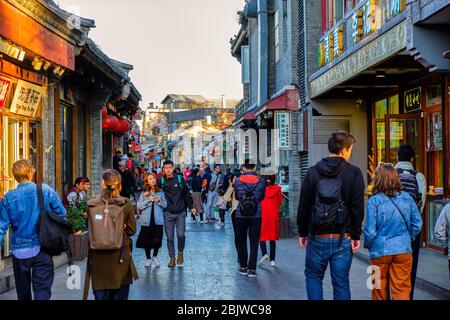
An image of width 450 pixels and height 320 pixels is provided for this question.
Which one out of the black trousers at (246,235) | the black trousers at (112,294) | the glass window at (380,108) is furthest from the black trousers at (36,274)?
the glass window at (380,108)

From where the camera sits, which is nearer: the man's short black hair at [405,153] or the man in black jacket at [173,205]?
the man's short black hair at [405,153]

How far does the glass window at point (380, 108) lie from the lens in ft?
51.2

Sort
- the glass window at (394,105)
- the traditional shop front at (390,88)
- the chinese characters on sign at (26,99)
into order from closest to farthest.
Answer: the traditional shop front at (390,88) < the chinese characters on sign at (26,99) < the glass window at (394,105)

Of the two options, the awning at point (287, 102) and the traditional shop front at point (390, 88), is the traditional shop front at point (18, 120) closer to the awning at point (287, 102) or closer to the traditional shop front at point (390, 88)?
the traditional shop front at point (390, 88)

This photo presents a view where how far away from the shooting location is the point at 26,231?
6969 mm

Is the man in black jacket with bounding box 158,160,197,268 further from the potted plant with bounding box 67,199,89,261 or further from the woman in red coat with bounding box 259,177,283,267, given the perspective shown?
the potted plant with bounding box 67,199,89,261

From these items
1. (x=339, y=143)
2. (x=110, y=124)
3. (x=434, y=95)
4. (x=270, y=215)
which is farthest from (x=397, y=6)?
(x=110, y=124)

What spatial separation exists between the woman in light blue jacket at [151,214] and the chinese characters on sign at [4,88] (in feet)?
8.61

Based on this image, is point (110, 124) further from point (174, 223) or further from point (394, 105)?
point (174, 223)

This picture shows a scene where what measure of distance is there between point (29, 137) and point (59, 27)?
2.20 metres

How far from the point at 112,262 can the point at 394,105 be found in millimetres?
9698

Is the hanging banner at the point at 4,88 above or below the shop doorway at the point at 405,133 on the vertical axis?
above

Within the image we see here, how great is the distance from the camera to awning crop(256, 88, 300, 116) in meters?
18.5

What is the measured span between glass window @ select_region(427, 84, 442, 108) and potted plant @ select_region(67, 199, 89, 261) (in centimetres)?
681
